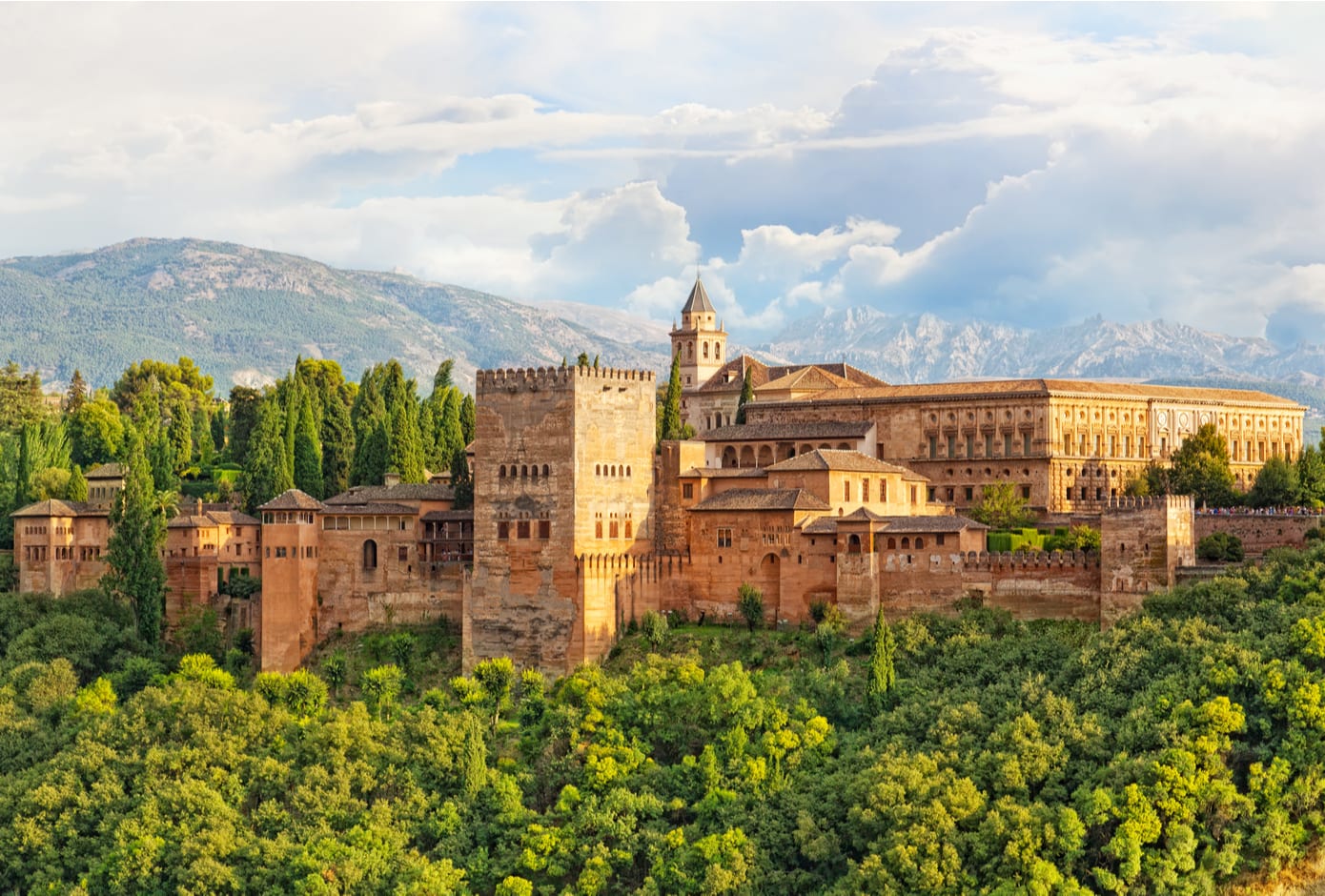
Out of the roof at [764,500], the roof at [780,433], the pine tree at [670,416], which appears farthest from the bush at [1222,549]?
the pine tree at [670,416]

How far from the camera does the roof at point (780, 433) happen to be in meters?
72.6

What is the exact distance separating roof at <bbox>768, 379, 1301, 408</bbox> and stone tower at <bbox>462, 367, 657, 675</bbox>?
70.4 ft

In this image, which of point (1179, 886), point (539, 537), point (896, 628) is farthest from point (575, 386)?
point (1179, 886)

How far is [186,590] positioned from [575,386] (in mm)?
17545

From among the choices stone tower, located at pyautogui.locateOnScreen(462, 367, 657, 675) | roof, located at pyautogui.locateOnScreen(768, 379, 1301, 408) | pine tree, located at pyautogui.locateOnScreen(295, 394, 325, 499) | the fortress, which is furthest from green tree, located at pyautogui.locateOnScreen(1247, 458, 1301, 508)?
pine tree, located at pyautogui.locateOnScreen(295, 394, 325, 499)

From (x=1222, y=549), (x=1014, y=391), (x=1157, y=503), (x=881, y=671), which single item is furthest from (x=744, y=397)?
(x=881, y=671)

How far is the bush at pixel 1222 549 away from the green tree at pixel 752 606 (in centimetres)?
1355

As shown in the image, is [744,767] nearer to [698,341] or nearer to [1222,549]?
[1222,549]

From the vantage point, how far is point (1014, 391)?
81.9 meters

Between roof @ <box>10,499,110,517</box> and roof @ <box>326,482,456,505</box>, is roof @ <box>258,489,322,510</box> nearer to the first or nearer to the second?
roof @ <box>326,482,456,505</box>

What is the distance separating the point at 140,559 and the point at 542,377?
16605 mm

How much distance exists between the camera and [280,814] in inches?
2137

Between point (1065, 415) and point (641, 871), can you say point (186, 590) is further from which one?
point (1065, 415)

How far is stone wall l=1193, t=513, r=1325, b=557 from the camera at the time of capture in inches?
2422
